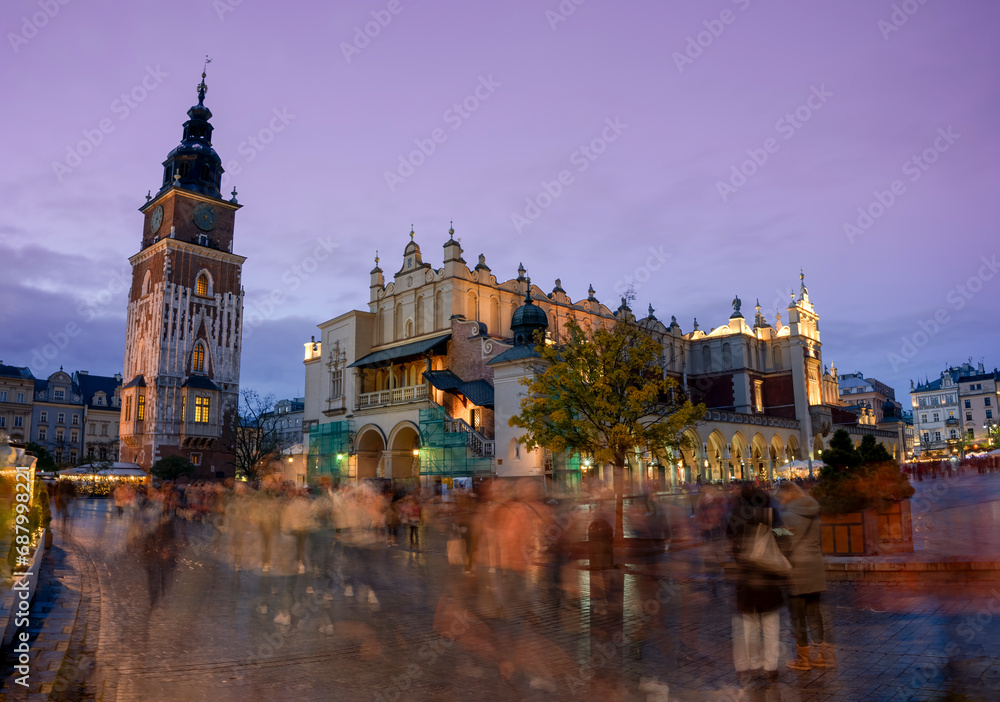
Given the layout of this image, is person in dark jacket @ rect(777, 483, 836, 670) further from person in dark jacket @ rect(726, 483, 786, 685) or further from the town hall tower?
the town hall tower

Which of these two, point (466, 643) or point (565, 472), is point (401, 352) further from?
point (466, 643)

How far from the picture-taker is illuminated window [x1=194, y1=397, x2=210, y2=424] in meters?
57.9

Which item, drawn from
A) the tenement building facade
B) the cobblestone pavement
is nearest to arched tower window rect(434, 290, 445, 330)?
the tenement building facade

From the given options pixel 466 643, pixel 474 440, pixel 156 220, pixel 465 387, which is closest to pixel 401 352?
pixel 465 387

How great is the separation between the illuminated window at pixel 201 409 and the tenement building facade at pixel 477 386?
1069cm

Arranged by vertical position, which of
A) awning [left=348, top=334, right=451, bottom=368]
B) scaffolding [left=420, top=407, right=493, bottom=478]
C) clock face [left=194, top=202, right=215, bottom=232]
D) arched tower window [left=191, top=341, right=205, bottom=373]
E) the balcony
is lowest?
scaffolding [left=420, top=407, right=493, bottom=478]

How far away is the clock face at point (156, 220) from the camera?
201ft

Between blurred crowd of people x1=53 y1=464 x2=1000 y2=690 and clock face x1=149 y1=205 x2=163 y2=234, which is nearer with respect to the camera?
blurred crowd of people x1=53 y1=464 x2=1000 y2=690

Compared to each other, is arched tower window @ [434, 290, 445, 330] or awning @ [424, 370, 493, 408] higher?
arched tower window @ [434, 290, 445, 330]

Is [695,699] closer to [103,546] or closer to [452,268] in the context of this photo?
[103,546]

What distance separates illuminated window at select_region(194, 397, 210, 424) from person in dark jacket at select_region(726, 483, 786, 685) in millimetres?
57945

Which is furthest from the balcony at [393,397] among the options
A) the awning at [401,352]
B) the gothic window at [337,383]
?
the gothic window at [337,383]

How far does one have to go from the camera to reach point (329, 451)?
153 ft

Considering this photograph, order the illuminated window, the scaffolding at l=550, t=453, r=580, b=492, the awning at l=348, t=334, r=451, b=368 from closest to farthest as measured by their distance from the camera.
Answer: the scaffolding at l=550, t=453, r=580, b=492, the awning at l=348, t=334, r=451, b=368, the illuminated window
